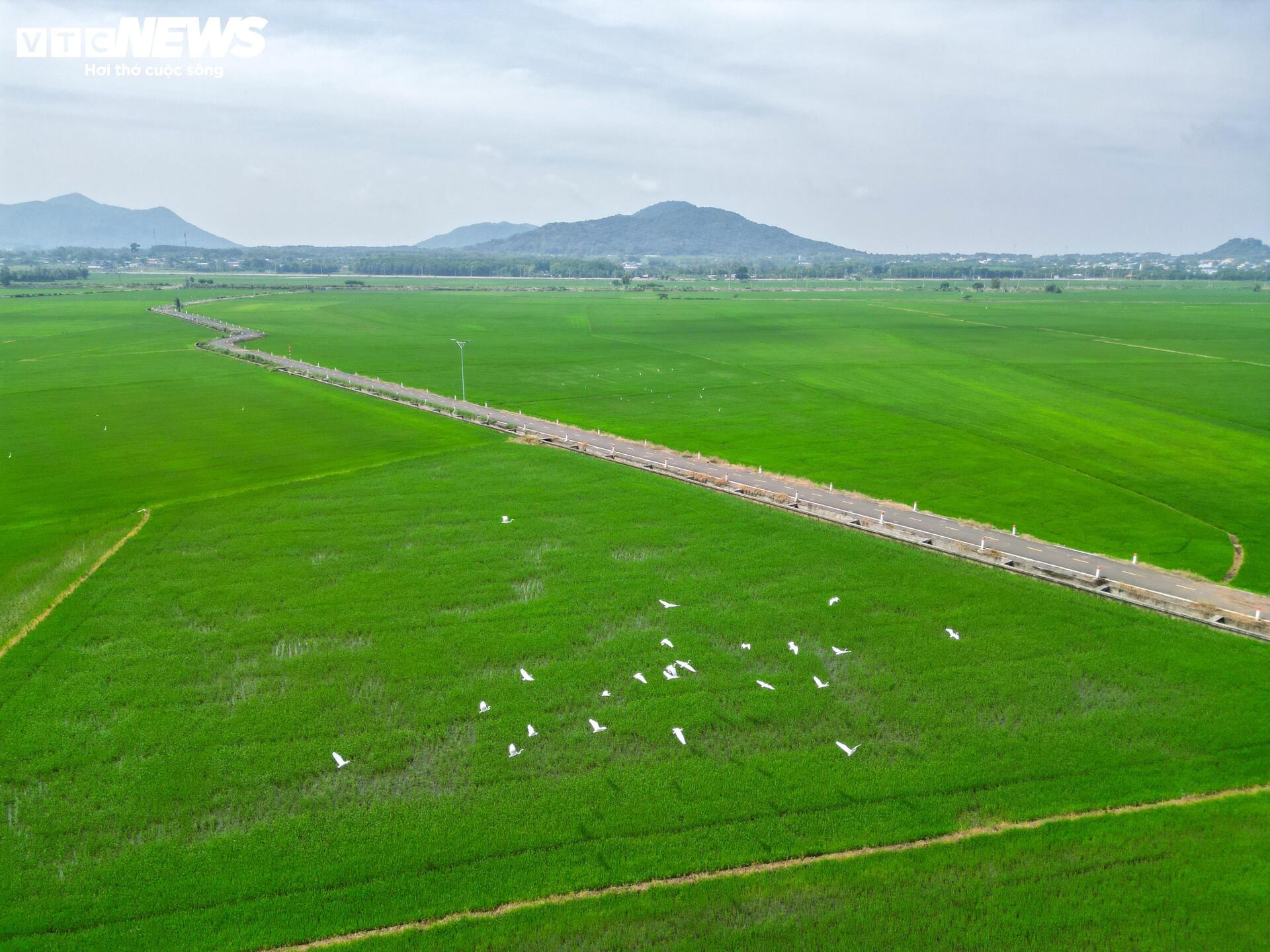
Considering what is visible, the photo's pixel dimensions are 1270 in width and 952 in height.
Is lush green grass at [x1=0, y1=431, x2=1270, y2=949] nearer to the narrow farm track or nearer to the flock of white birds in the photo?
the narrow farm track

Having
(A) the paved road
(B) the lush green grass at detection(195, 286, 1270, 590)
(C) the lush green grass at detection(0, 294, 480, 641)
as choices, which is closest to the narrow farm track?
(A) the paved road

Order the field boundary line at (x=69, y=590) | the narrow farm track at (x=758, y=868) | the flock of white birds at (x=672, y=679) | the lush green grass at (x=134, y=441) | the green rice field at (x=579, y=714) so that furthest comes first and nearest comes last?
the lush green grass at (x=134, y=441)
the field boundary line at (x=69, y=590)
the flock of white birds at (x=672, y=679)
the green rice field at (x=579, y=714)
the narrow farm track at (x=758, y=868)

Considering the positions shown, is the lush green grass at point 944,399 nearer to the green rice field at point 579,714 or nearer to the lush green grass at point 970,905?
the green rice field at point 579,714

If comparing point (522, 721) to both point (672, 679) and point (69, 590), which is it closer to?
point (672, 679)

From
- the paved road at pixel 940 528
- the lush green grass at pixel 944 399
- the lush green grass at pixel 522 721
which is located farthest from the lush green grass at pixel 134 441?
the lush green grass at pixel 944 399

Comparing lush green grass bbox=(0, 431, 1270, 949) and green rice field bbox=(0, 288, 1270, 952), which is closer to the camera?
green rice field bbox=(0, 288, 1270, 952)
